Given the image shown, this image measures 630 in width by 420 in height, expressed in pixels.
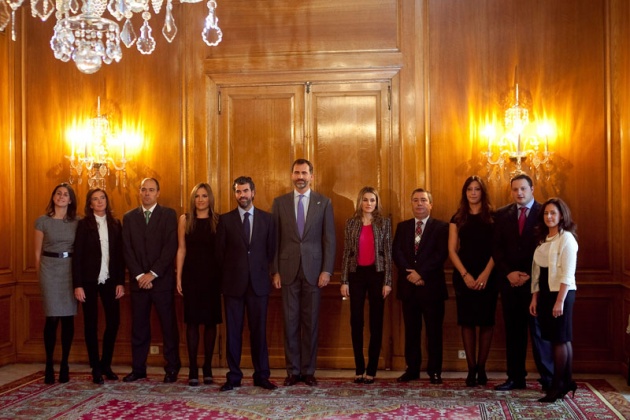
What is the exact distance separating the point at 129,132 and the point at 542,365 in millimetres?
4342

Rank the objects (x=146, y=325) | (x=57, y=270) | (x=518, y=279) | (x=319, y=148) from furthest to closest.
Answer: (x=319, y=148), (x=146, y=325), (x=57, y=270), (x=518, y=279)

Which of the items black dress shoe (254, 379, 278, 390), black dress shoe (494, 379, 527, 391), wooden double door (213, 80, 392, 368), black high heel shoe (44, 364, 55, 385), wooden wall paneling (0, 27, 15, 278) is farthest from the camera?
wooden wall paneling (0, 27, 15, 278)

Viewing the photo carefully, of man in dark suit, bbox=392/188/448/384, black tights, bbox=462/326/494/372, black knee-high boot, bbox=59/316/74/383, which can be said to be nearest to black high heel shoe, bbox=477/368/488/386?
black tights, bbox=462/326/494/372

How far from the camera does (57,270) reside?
6.11 meters

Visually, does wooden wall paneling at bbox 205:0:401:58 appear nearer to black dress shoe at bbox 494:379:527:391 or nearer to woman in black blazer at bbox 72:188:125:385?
woman in black blazer at bbox 72:188:125:385

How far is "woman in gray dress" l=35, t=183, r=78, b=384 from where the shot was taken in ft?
19.9

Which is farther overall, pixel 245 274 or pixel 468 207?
pixel 468 207

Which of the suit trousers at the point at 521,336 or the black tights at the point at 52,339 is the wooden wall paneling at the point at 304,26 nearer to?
the suit trousers at the point at 521,336

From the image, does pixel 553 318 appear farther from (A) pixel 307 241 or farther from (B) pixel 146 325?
(B) pixel 146 325

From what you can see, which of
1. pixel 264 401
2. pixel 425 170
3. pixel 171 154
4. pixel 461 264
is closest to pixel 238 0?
pixel 171 154

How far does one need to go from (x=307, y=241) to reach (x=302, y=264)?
0.20m

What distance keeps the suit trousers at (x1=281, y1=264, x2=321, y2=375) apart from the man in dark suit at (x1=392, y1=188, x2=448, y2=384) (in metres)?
0.76

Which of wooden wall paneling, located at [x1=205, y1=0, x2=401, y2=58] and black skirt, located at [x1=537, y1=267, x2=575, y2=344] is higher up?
wooden wall paneling, located at [x1=205, y1=0, x2=401, y2=58]

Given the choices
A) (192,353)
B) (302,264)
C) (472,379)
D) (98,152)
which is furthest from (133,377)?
(472,379)
